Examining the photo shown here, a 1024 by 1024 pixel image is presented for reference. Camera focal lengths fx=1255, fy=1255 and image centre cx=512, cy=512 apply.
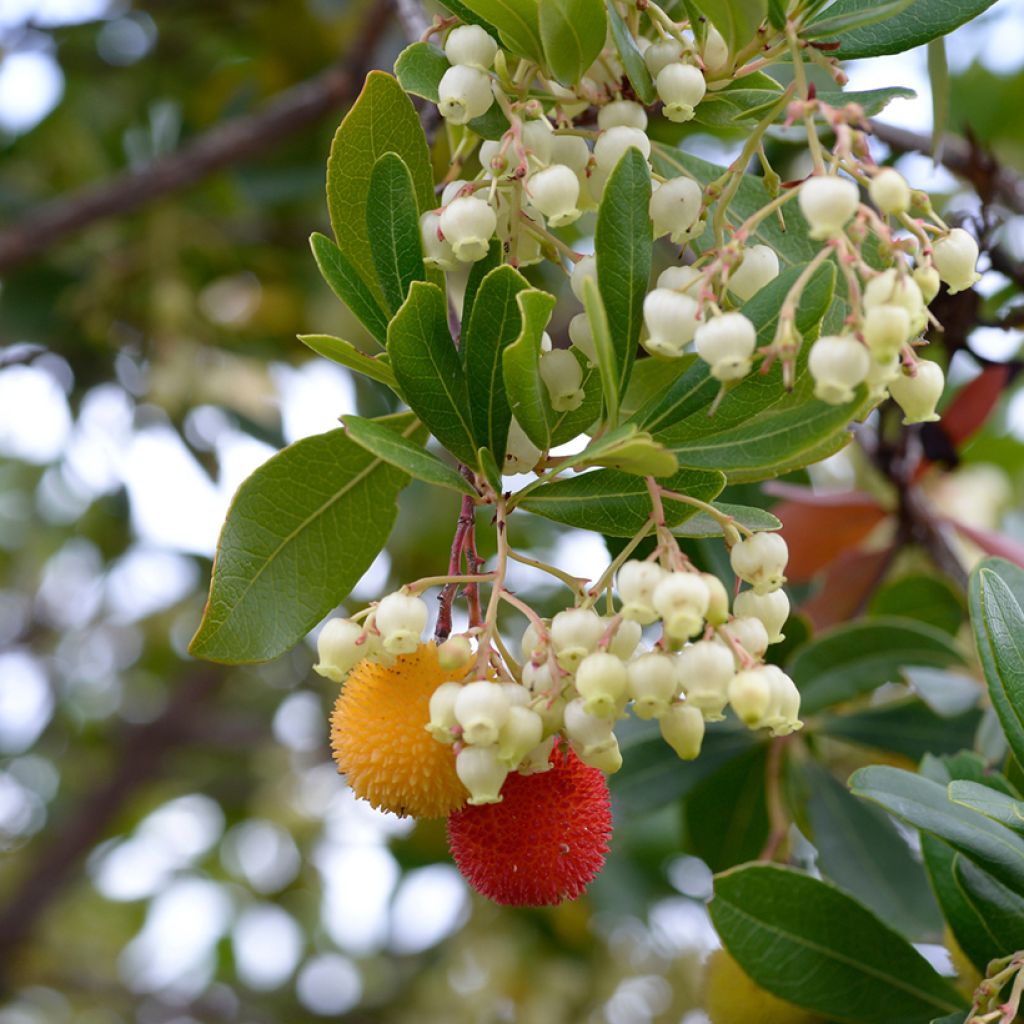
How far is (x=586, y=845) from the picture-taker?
832mm

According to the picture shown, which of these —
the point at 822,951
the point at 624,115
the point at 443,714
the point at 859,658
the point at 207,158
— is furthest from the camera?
the point at 207,158

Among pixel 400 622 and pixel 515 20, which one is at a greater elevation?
pixel 515 20

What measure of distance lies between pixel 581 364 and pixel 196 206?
5.90 ft

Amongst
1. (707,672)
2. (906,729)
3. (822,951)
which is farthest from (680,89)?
(906,729)

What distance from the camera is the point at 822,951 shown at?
107cm

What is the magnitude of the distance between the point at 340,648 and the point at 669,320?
287 millimetres

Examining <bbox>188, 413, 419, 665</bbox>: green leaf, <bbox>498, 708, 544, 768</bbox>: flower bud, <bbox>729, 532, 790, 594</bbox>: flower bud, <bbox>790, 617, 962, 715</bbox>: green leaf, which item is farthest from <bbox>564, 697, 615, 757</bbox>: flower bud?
<bbox>790, 617, 962, 715</bbox>: green leaf

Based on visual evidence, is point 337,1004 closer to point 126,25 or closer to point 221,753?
point 221,753

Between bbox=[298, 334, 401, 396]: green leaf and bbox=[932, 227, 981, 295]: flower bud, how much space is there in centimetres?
35

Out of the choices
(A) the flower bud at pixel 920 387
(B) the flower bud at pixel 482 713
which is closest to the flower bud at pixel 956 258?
(A) the flower bud at pixel 920 387

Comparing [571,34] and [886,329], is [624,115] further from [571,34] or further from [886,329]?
[886,329]

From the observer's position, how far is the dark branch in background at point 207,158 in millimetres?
1853

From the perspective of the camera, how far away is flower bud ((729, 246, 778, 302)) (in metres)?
0.80

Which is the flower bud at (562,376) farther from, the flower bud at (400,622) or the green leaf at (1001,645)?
the green leaf at (1001,645)
